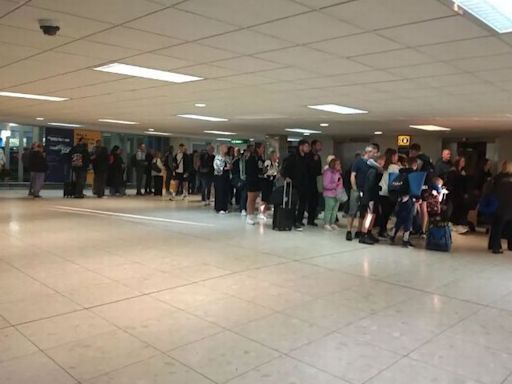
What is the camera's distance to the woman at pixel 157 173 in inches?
577

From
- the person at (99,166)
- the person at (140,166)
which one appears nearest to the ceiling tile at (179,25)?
the person at (99,166)

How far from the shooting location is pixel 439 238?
22.7ft

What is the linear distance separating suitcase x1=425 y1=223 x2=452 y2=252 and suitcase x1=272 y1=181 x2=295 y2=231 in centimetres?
247

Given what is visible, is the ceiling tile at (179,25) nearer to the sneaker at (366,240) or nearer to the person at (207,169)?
the sneaker at (366,240)

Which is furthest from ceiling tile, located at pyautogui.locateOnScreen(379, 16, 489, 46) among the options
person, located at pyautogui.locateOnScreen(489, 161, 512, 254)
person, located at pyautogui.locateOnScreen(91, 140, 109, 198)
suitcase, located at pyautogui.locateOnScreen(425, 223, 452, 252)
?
person, located at pyautogui.locateOnScreen(91, 140, 109, 198)

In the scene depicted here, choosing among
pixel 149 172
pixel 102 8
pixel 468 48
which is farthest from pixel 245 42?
pixel 149 172

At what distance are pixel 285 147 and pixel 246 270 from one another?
1518 centimetres

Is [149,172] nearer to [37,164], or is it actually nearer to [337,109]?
[37,164]

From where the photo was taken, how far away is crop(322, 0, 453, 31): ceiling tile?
304 centimetres

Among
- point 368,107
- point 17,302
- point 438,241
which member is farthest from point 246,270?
point 368,107

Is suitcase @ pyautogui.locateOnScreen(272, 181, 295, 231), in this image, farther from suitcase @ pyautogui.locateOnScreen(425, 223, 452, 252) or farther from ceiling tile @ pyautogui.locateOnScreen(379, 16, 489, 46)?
ceiling tile @ pyautogui.locateOnScreen(379, 16, 489, 46)

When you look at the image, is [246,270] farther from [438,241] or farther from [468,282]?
[438,241]

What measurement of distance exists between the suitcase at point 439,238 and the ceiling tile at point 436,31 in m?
3.75

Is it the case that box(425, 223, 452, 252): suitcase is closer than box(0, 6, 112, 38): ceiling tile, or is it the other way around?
box(0, 6, 112, 38): ceiling tile
